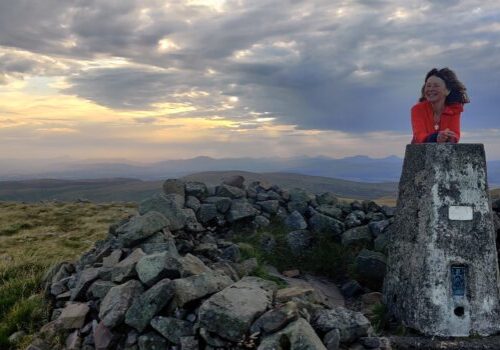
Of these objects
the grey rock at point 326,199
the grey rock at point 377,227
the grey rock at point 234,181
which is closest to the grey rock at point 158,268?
the grey rock at point 377,227

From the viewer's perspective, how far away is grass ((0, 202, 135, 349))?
8992 mm

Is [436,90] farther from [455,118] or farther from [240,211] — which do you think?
[240,211]

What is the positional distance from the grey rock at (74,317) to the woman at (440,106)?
6891mm

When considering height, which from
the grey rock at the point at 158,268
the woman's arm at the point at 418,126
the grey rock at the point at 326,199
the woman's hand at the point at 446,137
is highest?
the woman's arm at the point at 418,126

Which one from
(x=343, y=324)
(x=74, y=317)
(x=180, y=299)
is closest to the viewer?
(x=343, y=324)

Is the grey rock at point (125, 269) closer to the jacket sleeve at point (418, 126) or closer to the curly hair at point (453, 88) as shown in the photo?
the jacket sleeve at point (418, 126)

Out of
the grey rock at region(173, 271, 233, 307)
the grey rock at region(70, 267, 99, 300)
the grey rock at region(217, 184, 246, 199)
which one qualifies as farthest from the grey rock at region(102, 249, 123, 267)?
the grey rock at region(217, 184, 246, 199)

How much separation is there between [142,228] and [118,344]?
9.64 feet

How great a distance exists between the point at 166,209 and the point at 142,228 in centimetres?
139

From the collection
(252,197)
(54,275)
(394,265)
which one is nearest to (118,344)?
(54,275)

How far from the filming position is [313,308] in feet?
23.4

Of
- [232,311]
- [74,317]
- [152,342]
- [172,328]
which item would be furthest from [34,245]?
[232,311]

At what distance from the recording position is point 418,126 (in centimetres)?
963

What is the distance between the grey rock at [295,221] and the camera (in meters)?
13.1
